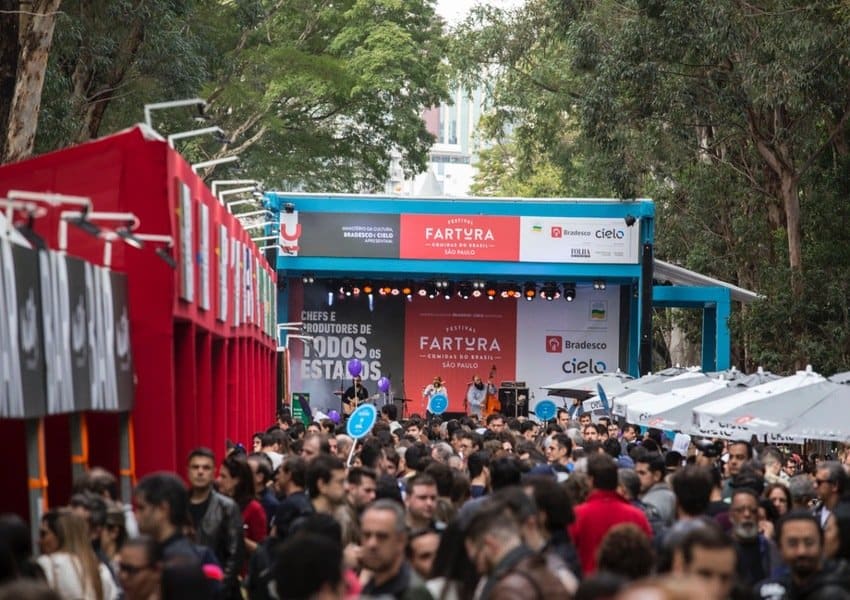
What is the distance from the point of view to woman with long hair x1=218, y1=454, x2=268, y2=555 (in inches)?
439

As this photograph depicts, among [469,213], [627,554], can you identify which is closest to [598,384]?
[469,213]

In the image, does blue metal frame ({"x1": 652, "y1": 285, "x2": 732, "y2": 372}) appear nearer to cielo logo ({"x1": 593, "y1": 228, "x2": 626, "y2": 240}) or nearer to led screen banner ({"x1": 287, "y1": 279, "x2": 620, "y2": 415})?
led screen banner ({"x1": 287, "y1": 279, "x2": 620, "y2": 415})

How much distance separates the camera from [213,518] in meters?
10.2

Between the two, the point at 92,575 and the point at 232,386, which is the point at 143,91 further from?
the point at 92,575

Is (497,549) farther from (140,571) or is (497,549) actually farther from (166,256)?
(166,256)

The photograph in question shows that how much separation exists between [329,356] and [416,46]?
13.1 meters

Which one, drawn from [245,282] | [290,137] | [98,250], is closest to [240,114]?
[290,137]

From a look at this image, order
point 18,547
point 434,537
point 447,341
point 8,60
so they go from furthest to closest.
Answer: point 447,341
point 8,60
point 434,537
point 18,547

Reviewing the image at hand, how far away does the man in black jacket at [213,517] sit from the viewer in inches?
393

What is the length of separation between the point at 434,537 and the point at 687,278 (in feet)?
93.2

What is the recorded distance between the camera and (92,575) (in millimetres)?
7703

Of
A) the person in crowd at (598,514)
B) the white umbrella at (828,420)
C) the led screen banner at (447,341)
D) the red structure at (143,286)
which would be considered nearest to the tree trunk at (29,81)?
the red structure at (143,286)

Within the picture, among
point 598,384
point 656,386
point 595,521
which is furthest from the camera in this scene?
point 598,384

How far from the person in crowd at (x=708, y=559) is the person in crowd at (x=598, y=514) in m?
2.56
